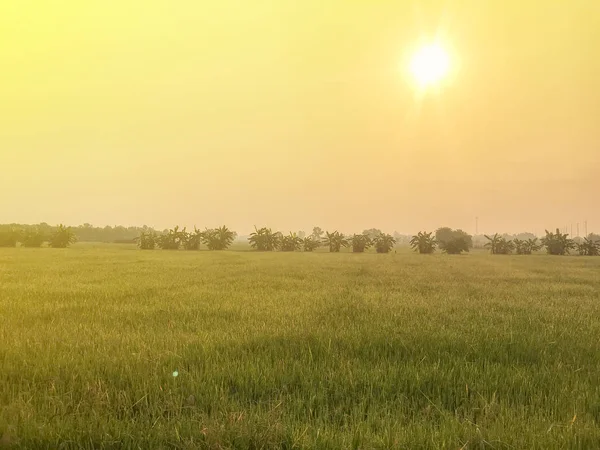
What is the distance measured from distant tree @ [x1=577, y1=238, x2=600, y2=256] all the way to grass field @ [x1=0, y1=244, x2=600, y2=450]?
5621 centimetres

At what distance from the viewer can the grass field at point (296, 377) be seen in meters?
3.29

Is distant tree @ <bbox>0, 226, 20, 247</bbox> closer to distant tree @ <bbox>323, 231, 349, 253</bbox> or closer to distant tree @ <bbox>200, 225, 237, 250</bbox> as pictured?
distant tree @ <bbox>200, 225, 237, 250</bbox>

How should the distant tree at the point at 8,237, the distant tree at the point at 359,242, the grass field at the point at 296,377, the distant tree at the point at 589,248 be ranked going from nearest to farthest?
the grass field at the point at 296,377
the distant tree at the point at 8,237
the distant tree at the point at 589,248
the distant tree at the point at 359,242

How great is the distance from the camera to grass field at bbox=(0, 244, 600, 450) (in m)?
3.29

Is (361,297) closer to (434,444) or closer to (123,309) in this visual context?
(123,309)

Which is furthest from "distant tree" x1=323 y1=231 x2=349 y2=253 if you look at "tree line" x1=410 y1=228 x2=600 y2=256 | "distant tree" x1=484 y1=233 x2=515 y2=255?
"distant tree" x1=484 y1=233 x2=515 y2=255

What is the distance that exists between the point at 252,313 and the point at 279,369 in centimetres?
372

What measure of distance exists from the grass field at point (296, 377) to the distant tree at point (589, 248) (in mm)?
56205

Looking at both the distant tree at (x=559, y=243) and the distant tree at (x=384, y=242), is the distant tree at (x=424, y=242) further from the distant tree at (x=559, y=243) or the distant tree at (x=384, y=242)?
the distant tree at (x=559, y=243)

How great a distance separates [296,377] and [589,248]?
63.6m

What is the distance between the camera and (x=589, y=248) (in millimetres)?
54344

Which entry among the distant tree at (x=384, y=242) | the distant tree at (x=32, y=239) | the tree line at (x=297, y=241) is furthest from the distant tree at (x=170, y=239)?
the distant tree at (x=384, y=242)

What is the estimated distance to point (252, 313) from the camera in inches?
330

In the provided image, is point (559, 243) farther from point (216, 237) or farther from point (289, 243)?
point (216, 237)
